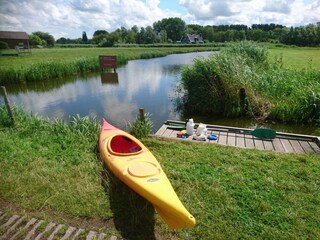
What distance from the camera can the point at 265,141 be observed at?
17.5 feet

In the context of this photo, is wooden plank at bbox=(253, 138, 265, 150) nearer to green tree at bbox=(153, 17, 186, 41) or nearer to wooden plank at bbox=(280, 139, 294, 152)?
wooden plank at bbox=(280, 139, 294, 152)

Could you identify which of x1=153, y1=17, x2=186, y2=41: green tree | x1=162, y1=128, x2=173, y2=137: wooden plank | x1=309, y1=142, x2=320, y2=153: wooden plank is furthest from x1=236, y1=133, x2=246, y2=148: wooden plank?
x1=153, y1=17, x2=186, y2=41: green tree

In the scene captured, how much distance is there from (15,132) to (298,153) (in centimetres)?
682

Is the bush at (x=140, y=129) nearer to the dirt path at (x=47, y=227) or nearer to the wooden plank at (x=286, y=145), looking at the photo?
the dirt path at (x=47, y=227)

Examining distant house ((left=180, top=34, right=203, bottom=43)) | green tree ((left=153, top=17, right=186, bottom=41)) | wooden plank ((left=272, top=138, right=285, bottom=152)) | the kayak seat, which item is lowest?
wooden plank ((left=272, top=138, right=285, bottom=152))

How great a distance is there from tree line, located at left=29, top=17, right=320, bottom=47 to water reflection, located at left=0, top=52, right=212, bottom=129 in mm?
12911

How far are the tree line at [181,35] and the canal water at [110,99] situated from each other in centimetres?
1314

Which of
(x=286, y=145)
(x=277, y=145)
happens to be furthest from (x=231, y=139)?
(x=286, y=145)

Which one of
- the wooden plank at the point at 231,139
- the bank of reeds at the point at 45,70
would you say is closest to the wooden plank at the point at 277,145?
the wooden plank at the point at 231,139

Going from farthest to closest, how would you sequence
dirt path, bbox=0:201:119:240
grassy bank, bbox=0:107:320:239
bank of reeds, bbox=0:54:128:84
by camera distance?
bank of reeds, bbox=0:54:128:84
grassy bank, bbox=0:107:320:239
dirt path, bbox=0:201:119:240

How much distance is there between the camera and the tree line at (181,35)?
5197 centimetres

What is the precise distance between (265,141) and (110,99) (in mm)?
7782

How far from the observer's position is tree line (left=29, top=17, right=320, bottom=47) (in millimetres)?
51969

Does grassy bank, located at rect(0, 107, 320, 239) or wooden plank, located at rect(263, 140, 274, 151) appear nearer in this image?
grassy bank, located at rect(0, 107, 320, 239)
